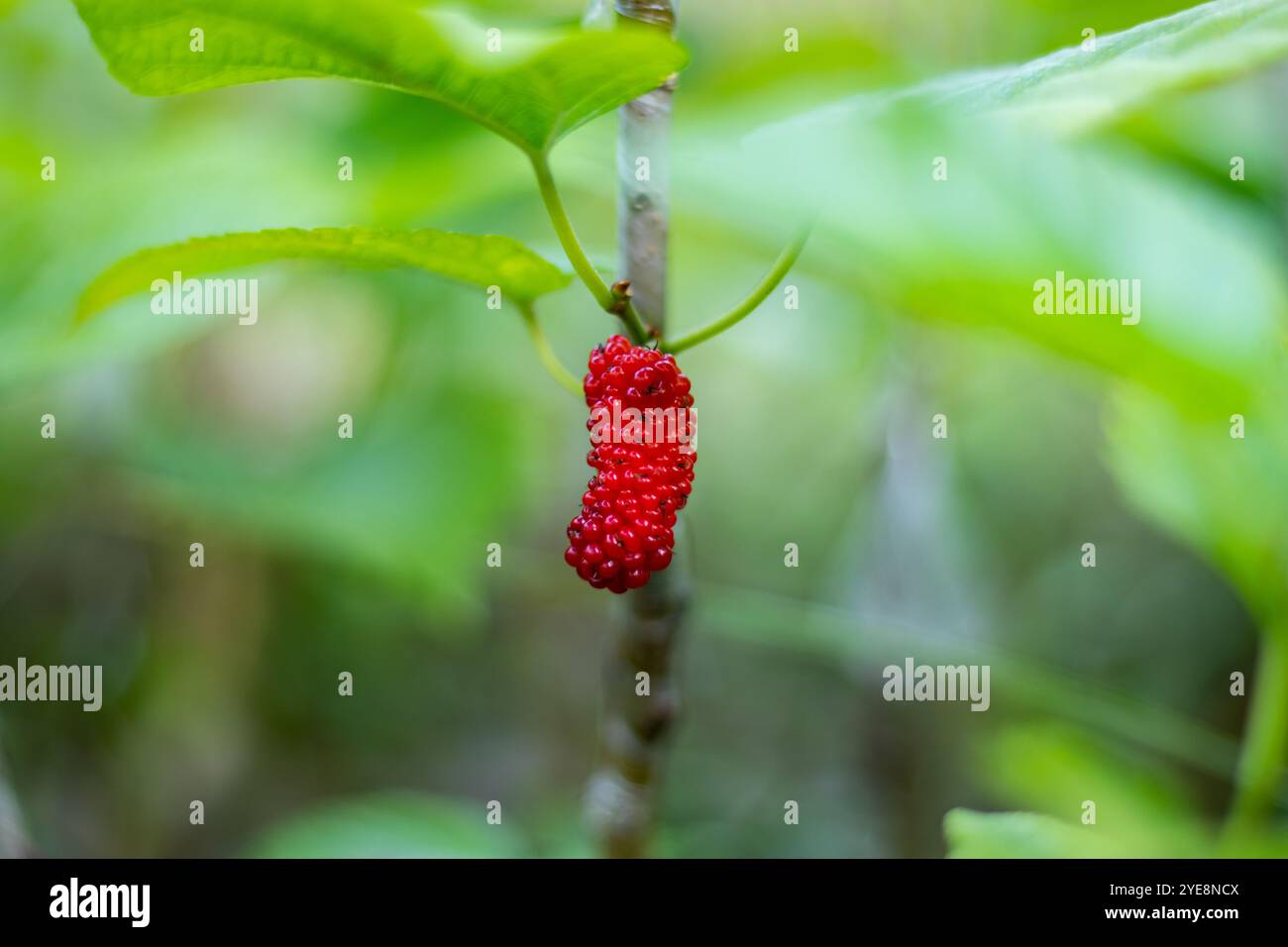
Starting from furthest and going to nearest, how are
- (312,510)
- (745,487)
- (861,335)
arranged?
(745,487) → (861,335) → (312,510)

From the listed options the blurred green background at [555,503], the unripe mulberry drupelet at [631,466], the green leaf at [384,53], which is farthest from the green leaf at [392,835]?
the green leaf at [384,53]

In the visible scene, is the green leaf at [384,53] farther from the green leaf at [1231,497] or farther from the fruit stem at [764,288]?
the green leaf at [1231,497]

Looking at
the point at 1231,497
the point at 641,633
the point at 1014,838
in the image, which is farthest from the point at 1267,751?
the point at 641,633

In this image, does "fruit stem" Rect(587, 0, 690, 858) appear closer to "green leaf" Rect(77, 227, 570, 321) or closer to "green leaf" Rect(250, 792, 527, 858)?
"green leaf" Rect(77, 227, 570, 321)
